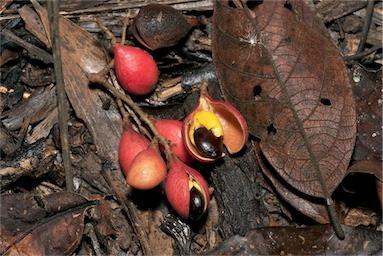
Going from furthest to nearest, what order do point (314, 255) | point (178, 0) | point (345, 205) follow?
point (178, 0) < point (345, 205) < point (314, 255)

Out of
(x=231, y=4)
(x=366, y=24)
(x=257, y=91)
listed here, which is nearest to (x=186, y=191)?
(x=257, y=91)

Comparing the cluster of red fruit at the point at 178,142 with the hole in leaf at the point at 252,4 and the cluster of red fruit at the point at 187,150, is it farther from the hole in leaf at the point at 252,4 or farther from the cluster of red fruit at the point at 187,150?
the hole in leaf at the point at 252,4

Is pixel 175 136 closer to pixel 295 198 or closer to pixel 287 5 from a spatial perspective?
pixel 295 198

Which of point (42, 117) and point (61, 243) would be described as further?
point (42, 117)

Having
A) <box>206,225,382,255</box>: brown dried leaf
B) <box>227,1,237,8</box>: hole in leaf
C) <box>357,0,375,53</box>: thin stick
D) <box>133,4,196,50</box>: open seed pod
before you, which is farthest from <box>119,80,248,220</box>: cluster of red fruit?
<box>357,0,375,53</box>: thin stick

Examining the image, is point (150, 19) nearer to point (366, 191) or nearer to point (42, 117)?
point (42, 117)

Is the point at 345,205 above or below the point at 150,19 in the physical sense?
below

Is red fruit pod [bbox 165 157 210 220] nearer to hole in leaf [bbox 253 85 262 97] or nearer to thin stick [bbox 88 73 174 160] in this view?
thin stick [bbox 88 73 174 160]

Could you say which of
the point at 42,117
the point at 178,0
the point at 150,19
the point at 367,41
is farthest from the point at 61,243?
the point at 367,41
